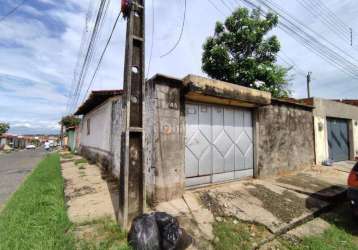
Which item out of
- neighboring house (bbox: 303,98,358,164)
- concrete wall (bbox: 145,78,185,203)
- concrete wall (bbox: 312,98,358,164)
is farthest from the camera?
neighboring house (bbox: 303,98,358,164)

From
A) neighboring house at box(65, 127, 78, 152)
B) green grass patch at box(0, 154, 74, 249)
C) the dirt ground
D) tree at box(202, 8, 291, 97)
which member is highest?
tree at box(202, 8, 291, 97)

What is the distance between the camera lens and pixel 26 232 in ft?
10.2

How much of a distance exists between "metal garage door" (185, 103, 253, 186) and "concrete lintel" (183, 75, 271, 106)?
58 cm

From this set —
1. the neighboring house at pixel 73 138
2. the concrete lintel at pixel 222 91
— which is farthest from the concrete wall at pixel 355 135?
the neighboring house at pixel 73 138

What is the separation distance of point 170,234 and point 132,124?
1.83 metres

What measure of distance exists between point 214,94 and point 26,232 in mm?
4456

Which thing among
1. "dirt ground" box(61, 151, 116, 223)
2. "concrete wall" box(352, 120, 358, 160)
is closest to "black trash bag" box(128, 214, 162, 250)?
"dirt ground" box(61, 151, 116, 223)

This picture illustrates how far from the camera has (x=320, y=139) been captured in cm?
920

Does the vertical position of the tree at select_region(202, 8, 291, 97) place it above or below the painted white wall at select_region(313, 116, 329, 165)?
above

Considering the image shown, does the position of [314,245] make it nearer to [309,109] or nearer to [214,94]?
[214,94]

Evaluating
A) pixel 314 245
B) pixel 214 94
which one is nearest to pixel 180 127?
pixel 214 94

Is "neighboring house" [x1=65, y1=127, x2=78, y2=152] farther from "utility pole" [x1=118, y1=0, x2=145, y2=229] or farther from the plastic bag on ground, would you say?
the plastic bag on ground

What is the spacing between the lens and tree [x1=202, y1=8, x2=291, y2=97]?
12.4m

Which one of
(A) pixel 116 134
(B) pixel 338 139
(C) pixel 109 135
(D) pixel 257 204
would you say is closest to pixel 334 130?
(B) pixel 338 139
